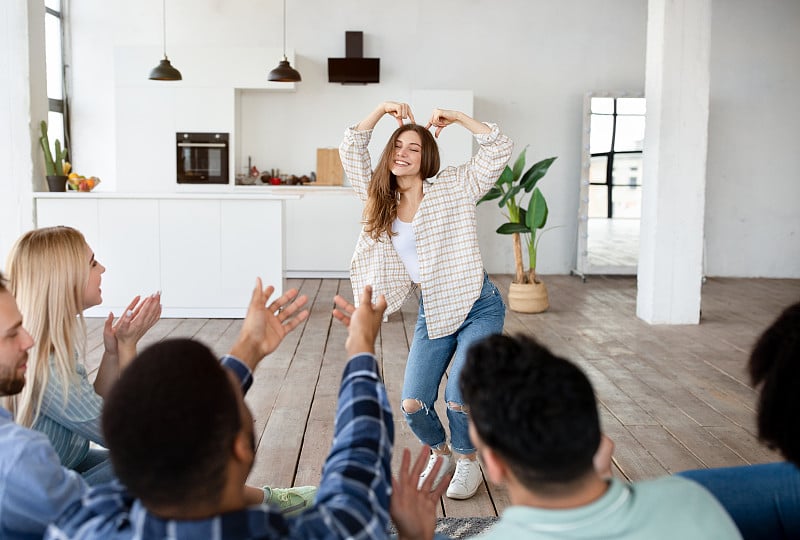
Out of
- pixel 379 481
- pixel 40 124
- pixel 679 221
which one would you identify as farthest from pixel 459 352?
pixel 40 124

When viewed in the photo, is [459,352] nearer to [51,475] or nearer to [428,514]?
[428,514]

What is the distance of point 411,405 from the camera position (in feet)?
9.14

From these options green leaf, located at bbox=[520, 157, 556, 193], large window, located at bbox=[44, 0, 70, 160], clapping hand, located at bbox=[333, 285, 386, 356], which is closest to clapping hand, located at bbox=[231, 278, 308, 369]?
clapping hand, located at bbox=[333, 285, 386, 356]

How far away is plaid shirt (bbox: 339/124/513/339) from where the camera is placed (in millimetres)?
2781

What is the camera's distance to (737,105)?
884 cm

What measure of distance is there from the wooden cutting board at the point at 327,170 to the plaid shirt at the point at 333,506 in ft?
24.7

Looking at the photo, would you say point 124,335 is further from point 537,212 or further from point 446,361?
point 537,212

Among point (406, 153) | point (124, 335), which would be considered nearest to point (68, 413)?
point (124, 335)

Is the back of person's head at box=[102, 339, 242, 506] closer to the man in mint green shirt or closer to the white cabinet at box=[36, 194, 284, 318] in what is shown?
the man in mint green shirt

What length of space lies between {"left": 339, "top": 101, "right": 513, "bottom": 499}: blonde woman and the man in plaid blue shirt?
1.59 metres

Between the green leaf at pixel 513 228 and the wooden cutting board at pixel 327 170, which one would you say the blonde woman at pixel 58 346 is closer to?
the green leaf at pixel 513 228

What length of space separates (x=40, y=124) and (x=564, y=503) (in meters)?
5.55

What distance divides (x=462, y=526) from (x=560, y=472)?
1.55 metres

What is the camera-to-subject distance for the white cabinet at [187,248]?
6.21 m
